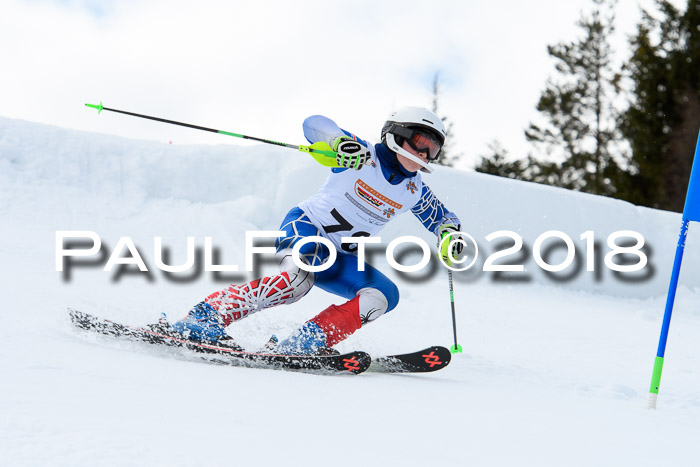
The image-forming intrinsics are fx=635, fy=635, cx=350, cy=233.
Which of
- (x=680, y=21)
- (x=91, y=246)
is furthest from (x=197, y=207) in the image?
(x=680, y=21)

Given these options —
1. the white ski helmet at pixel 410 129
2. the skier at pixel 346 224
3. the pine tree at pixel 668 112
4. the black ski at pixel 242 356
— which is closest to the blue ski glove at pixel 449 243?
the skier at pixel 346 224

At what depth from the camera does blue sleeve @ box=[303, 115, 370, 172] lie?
11.5 feet

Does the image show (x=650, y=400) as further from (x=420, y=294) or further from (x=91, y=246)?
(x=91, y=246)

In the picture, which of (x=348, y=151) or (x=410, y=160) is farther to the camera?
(x=410, y=160)

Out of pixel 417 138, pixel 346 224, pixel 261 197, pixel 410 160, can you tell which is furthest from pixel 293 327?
pixel 261 197

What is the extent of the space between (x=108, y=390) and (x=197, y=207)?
7.39 meters

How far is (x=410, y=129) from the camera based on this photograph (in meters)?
3.62

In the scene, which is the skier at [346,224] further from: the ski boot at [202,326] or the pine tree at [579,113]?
the pine tree at [579,113]

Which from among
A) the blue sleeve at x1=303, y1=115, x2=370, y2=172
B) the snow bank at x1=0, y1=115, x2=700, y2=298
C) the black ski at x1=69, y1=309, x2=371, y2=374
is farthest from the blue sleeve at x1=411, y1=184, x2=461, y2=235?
the snow bank at x1=0, y1=115, x2=700, y2=298

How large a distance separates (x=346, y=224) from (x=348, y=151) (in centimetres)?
46

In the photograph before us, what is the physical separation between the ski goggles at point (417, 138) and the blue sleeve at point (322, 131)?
205 mm

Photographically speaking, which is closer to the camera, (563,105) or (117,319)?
(117,319)

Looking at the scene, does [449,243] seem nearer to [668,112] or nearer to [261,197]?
[261,197]

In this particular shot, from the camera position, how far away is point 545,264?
8969 millimetres
